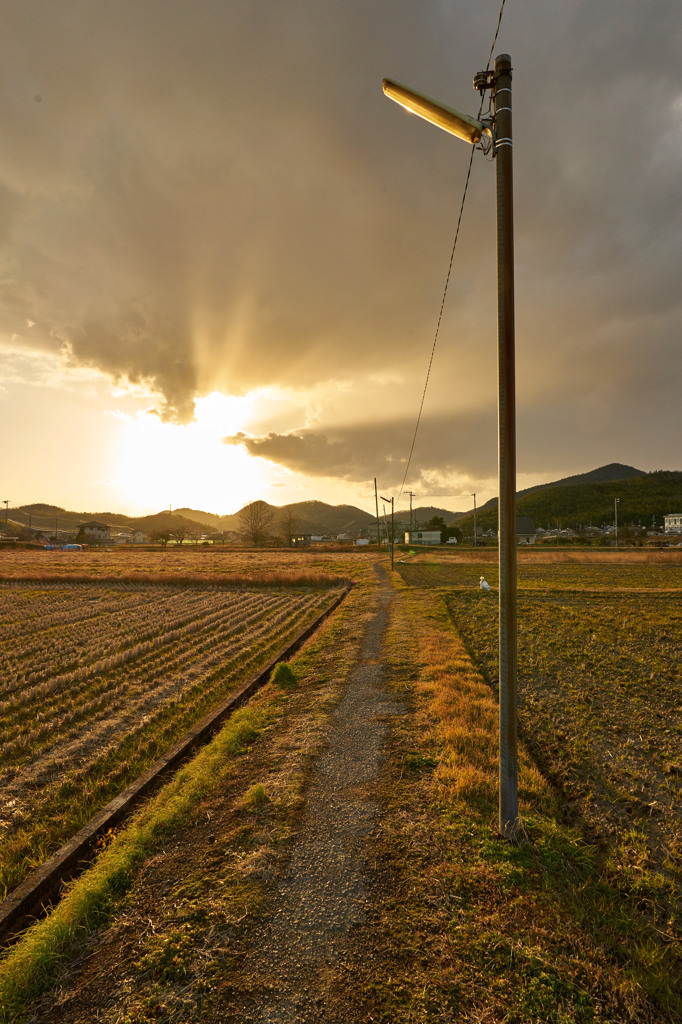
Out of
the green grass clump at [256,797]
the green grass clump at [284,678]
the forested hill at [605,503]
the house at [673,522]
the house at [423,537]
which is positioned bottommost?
the green grass clump at [284,678]

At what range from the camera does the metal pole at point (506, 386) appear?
5.28 meters

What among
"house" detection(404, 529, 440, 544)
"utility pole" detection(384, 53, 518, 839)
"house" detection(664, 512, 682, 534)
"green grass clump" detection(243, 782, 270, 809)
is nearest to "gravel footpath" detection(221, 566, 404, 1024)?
"green grass clump" detection(243, 782, 270, 809)

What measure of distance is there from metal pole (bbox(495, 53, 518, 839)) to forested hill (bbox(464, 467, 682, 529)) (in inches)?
6056

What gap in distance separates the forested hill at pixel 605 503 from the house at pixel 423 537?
5335 centimetres

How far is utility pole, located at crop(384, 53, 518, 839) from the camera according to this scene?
17.3ft

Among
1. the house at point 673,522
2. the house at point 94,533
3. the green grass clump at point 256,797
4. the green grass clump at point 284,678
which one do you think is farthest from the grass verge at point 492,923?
the house at point 673,522

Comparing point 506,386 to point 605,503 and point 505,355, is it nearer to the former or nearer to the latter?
point 505,355

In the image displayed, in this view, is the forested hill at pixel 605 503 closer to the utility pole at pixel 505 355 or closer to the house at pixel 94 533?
the house at pixel 94 533

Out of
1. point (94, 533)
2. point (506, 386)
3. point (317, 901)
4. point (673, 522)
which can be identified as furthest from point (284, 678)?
point (673, 522)

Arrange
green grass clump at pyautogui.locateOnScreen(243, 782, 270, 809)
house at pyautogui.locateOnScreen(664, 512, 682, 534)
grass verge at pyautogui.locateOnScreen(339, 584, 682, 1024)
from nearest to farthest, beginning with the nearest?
grass verge at pyautogui.locateOnScreen(339, 584, 682, 1024)
green grass clump at pyautogui.locateOnScreen(243, 782, 270, 809)
house at pyautogui.locateOnScreen(664, 512, 682, 534)

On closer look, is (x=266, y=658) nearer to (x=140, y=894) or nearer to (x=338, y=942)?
(x=140, y=894)

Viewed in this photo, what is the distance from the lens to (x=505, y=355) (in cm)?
538

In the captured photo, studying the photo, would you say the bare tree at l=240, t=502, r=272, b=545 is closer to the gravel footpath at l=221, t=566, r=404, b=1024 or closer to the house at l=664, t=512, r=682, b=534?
the gravel footpath at l=221, t=566, r=404, b=1024

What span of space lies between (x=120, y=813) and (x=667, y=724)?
10.6 metres
